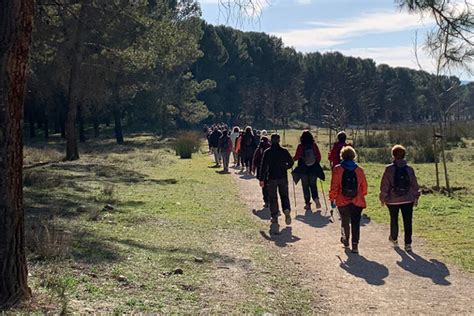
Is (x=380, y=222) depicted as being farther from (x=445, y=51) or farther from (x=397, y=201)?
(x=445, y=51)

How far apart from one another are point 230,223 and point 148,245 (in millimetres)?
3299

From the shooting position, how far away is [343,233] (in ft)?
33.4

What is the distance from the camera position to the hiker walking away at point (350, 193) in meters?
9.85

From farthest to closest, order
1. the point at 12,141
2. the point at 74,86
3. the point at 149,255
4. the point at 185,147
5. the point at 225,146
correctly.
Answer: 1. the point at 185,147
2. the point at 74,86
3. the point at 225,146
4. the point at 149,255
5. the point at 12,141

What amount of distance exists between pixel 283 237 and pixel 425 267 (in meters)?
3.07

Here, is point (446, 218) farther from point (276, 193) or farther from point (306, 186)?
point (276, 193)

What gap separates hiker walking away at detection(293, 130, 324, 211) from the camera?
47.4ft

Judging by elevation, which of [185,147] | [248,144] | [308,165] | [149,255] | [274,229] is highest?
[248,144]

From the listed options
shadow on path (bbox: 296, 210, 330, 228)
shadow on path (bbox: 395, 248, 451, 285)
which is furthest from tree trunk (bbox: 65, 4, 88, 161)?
shadow on path (bbox: 395, 248, 451, 285)

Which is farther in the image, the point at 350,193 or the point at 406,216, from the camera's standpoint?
the point at 406,216

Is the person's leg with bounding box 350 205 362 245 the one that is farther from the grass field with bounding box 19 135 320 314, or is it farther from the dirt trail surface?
the grass field with bounding box 19 135 320 314

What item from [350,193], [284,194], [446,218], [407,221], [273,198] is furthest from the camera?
[446,218]

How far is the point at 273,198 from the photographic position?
11.9 metres

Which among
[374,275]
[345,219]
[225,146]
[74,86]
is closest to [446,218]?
[345,219]
